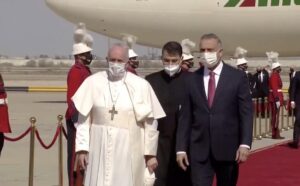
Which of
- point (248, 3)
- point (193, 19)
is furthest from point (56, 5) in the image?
point (248, 3)

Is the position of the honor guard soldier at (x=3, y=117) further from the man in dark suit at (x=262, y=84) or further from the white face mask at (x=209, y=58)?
the man in dark suit at (x=262, y=84)

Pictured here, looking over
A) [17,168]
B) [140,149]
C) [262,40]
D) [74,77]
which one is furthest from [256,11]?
[140,149]

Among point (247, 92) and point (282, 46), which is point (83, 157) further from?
point (282, 46)

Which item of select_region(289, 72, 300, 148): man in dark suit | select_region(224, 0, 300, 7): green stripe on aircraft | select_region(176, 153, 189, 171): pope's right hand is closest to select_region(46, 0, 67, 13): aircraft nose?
select_region(224, 0, 300, 7): green stripe on aircraft

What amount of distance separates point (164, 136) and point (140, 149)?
96cm

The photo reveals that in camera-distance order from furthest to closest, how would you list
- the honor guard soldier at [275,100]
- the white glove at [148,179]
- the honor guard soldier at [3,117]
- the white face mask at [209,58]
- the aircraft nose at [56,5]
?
the aircraft nose at [56,5] < the honor guard soldier at [275,100] < the honor guard soldier at [3,117] < the white face mask at [209,58] < the white glove at [148,179]

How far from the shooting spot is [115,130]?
5.93 metres

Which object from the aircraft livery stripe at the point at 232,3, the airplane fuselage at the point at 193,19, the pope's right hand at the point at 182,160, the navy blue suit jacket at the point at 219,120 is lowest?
the pope's right hand at the point at 182,160

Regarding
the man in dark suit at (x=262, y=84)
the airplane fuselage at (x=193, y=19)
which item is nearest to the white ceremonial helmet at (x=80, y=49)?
the man in dark suit at (x=262, y=84)

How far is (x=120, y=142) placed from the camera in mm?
5914

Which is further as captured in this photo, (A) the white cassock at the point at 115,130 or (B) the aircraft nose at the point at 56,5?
(B) the aircraft nose at the point at 56,5

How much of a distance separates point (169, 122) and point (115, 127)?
113 cm

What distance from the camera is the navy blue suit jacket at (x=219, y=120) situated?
21.5 ft

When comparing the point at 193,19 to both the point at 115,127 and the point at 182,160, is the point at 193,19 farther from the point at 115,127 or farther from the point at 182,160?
the point at 115,127
